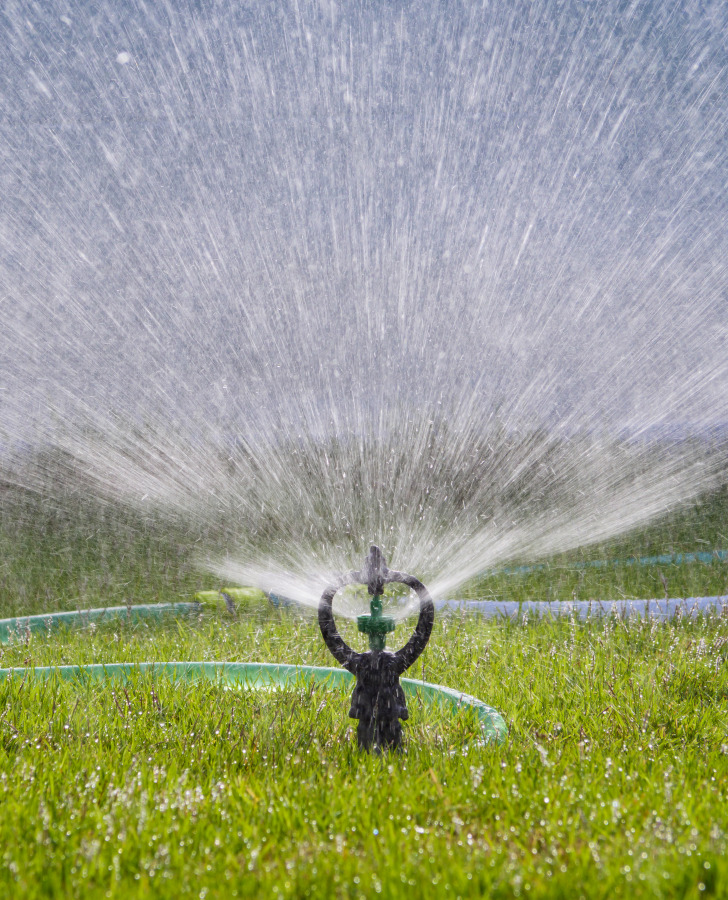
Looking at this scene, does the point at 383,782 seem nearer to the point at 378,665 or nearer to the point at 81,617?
the point at 378,665

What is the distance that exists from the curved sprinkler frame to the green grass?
0.10m

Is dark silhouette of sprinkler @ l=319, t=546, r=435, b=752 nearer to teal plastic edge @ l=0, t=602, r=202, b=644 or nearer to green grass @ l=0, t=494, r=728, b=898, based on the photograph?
green grass @ l=0, t=494, r=728, b=898

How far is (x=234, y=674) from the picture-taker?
3.19 metres

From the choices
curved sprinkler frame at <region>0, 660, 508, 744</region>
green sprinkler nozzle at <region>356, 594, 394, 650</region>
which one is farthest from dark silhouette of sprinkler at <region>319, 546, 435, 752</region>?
curved sprinkler frame at <region>0, 660, 508, 744</region>

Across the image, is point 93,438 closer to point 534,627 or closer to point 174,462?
point 174,462

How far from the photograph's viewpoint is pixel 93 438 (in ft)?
34.9

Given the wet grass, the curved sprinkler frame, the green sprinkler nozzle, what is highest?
the green sprinkler nozzle

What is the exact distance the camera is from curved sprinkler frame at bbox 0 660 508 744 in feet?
9.56

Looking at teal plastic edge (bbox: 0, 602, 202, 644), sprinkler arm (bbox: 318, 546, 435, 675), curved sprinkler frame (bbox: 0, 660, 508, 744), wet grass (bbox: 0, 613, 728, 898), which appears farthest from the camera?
teal plastic edge (bbox: 0, 602, 202, 644)

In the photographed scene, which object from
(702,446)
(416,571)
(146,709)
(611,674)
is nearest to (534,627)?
(611,674)

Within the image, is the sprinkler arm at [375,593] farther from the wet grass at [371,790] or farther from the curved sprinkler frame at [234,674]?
the curved sprinkler frame at [234,674]

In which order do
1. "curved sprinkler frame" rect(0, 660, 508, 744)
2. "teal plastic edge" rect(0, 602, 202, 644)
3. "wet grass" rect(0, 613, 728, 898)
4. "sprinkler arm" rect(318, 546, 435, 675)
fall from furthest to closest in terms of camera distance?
1. "teal plastic edge" rect(0, 602, 202, 644)
2. "curved sprinkler frame" rect(0, 660, 508, 744)
3. "sprinkler arm" rect(318, 546, 435, 675)
4. "wet grass" rect(0, 613, 728, 898)

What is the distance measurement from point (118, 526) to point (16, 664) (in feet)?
18.4

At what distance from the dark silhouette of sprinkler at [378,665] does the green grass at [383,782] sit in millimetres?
90
